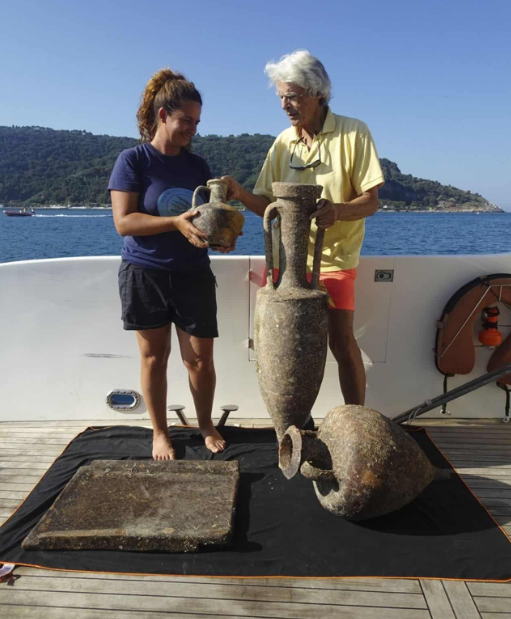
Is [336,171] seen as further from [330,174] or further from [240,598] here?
[240,598]

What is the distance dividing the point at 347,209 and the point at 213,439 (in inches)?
62.9

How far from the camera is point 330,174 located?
2.88 metres

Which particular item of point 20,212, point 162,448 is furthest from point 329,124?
point 20,212

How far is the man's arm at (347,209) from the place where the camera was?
8.52ft

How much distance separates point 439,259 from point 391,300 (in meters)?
0.44

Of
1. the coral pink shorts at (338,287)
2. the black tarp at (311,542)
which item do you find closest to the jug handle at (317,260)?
the coral pink shorts at (338,287)

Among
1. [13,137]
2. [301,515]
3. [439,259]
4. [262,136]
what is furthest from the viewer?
[13,137]

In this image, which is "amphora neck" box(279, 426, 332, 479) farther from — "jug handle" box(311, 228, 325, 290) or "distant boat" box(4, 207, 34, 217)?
"distant boat" box(4, 207, 34, 217)

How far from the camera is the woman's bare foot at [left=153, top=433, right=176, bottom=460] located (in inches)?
117

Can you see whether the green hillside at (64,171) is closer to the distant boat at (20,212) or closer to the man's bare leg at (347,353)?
the distant boat at (20,212)

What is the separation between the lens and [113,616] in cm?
183

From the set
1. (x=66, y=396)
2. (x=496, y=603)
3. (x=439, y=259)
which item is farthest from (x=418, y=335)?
(x=66, y=396)

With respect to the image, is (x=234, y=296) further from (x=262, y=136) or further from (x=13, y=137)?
(x=13, y=137)

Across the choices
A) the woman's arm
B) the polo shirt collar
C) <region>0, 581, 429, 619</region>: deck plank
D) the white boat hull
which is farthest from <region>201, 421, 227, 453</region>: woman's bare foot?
the polo shirt collar
